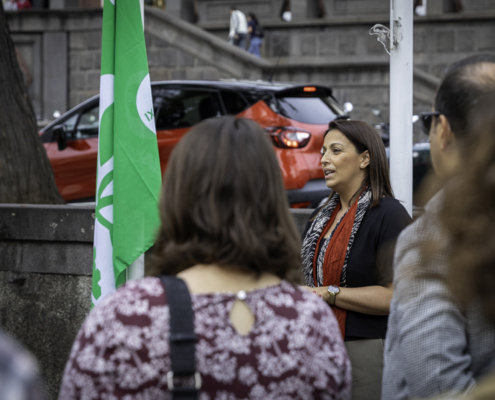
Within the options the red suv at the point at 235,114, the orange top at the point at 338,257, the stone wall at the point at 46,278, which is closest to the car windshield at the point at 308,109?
the red suv at the point at 235,114

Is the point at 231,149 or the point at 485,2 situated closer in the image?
the point at 231,149

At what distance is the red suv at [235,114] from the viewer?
268 inches

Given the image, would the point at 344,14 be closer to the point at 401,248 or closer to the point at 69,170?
the point at 69,170

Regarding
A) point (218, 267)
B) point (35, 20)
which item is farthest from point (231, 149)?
point (35, 20)

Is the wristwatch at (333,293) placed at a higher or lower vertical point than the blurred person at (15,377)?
lower

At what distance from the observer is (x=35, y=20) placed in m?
Result: 16.9

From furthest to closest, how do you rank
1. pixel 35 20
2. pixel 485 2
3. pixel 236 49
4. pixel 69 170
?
pixel 485 2 → pixel 35 20 → pixel 236 49 → pixel 69 170

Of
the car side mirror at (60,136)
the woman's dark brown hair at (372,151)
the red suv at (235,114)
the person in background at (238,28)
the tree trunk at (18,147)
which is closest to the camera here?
the woman's dark brown hair at (372,151)

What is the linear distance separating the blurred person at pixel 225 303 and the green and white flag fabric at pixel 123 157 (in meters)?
1.78

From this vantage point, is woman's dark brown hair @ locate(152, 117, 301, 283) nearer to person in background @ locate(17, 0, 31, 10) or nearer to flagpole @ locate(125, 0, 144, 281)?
flagpole @ locate(125, 0, 144, 281)

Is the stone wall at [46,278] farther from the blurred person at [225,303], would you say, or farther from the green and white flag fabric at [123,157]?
the blurred person at [225,303]

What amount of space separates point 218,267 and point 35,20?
17.0 meters

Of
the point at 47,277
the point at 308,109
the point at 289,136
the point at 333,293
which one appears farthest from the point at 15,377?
the point at 308,109

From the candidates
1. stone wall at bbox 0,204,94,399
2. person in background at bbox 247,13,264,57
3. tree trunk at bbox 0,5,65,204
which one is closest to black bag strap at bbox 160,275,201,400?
stone wall at bbox 0,204,94,399
